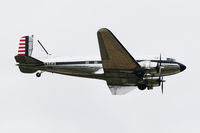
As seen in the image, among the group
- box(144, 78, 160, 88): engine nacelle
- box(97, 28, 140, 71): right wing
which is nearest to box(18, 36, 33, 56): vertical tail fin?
box(97, 28, 140, 71): right wing

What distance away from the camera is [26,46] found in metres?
36.9

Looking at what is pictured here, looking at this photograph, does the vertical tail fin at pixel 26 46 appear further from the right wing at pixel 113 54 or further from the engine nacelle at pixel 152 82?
the engine nacelle at pixel 152 82

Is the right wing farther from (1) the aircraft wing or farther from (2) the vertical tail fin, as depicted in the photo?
(2) the vertical tail fin

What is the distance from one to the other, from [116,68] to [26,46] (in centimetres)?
1034

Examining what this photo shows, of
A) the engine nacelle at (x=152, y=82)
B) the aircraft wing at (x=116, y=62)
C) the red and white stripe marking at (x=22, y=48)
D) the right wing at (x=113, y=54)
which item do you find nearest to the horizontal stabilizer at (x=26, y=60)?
the red and white stripe marking at (x=22, y=48)

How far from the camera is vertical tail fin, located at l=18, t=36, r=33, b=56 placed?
3678cm

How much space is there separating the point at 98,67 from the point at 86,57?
141 centimetres

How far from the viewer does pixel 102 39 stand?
28359mm

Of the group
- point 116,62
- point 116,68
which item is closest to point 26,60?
point 116,68

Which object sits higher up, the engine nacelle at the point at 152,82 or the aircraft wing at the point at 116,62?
the aircraft wing at the point at 116,62

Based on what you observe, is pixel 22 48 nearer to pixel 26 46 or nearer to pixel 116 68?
pixel 26 46

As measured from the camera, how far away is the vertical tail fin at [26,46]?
36781mm

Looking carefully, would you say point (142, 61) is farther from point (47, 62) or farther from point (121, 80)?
point (47, 62)

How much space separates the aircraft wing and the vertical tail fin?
339 inches
